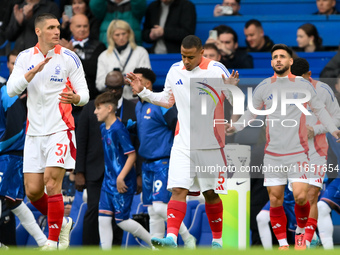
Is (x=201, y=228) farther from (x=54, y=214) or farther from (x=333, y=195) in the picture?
(x=54, y=214)

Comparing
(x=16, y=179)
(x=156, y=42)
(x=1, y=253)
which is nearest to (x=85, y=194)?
(x=16, y=179)

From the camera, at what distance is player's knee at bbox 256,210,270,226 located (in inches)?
449

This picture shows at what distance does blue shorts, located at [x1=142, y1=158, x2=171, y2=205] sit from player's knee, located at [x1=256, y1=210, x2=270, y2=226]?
1313 mm

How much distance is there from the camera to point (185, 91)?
9508 mm

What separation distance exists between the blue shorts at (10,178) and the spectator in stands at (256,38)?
475 centimetres

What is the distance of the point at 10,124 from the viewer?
1110 cm

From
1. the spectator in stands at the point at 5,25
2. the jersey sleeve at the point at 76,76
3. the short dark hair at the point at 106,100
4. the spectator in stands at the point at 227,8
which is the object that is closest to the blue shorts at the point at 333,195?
the short dark hair at the point at 106,100

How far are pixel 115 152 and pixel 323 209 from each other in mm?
2879

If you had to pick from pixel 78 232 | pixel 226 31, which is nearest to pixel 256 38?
pixel 226 31

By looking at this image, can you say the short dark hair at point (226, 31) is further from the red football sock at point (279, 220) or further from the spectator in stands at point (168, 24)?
the red football sock at point (279, 220)

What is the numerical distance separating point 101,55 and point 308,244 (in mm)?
4752

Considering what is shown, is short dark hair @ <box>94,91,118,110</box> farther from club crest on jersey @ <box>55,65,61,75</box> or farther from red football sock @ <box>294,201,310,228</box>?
red football sock @ <box>294,201,310,228</box>

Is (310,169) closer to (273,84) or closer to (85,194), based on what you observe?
(273,84)

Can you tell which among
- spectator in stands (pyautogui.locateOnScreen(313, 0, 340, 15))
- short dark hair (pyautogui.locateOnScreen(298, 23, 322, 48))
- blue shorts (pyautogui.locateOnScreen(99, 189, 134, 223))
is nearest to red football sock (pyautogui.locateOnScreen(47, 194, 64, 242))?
blue shorts (pyautogui.locateOnScreen(99, 189, 134, 223))
